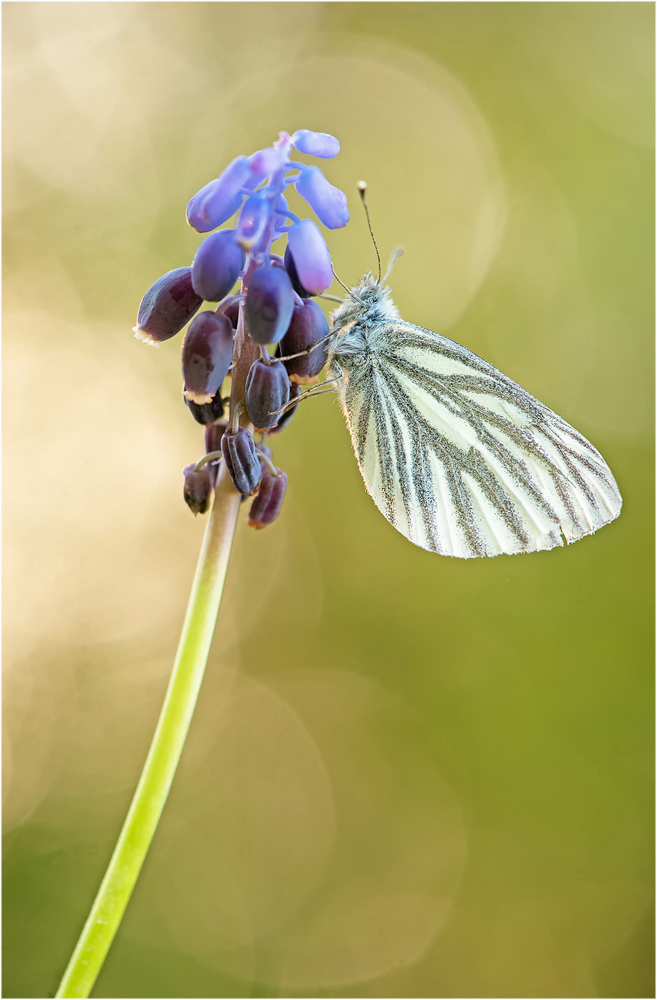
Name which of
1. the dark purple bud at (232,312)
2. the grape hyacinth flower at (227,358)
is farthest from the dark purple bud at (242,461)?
the dark purple bud at (232,312)

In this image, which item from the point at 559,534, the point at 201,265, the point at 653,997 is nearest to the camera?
the point at 201,265

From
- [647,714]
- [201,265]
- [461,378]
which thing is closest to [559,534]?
[461,378]

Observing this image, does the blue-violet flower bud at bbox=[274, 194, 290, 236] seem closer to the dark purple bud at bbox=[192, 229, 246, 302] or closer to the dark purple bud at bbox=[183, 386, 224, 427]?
the dark purple bud at bbox=[192, 229, 246, 302]

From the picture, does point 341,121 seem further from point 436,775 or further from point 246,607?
point 436,775

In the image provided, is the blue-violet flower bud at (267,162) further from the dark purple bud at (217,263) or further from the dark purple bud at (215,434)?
the dark purple bud at (215,434)

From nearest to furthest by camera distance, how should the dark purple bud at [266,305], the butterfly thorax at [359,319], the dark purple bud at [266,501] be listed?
the dark purple bud at [266,305]
the dark purple bud at [266,501]
the butterfly thorax at [359,319]

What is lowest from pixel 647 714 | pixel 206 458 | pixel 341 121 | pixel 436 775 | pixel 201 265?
pixel 436 775

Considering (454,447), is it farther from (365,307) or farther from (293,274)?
(293,274)

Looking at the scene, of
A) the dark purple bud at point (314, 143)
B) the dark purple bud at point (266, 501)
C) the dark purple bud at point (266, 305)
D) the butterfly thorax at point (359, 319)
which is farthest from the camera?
the butterfly thorax at point (359, 319)
